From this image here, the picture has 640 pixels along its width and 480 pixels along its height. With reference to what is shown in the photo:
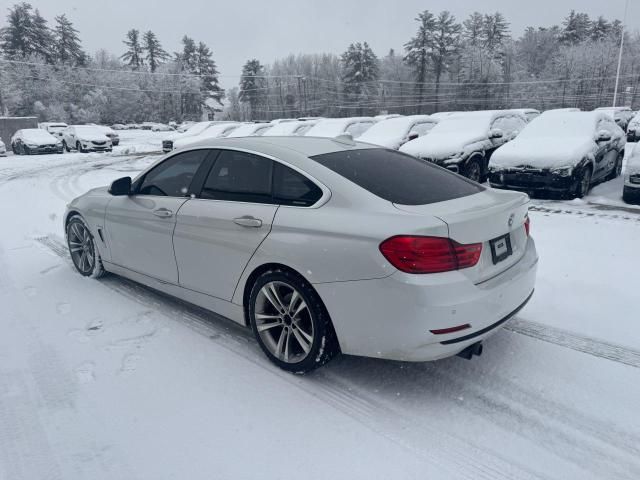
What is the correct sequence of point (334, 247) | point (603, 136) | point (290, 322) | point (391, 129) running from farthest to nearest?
point (391, 129) → point (603, 136) → point (290, 322) → point (334, 247)

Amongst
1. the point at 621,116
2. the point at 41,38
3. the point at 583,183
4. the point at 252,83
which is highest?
the point at 41,38

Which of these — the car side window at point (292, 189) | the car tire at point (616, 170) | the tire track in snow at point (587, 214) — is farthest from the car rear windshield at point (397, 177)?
the car tire at point (616, 170)

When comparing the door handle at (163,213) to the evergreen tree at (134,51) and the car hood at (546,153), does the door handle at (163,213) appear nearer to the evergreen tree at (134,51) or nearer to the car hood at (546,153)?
the car hood at (546,153)

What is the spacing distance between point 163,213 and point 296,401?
192 centimetres

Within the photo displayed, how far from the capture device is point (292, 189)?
10.1ft

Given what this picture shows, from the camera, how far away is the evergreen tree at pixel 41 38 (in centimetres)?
7156

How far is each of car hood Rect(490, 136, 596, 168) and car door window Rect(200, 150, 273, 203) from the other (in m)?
6.92

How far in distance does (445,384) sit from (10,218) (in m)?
8.60

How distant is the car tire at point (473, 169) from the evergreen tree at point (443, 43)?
6296 cm

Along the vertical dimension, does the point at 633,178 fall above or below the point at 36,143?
below

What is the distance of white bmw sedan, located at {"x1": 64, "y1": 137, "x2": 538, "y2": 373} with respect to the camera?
2541 mm

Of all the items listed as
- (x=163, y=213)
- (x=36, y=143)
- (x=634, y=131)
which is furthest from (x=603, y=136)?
(x=36, y=143)

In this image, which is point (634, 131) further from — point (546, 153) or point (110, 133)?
point (110, 133)

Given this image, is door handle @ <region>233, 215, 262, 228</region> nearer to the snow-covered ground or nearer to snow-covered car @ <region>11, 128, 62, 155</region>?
the snow-covered ground
